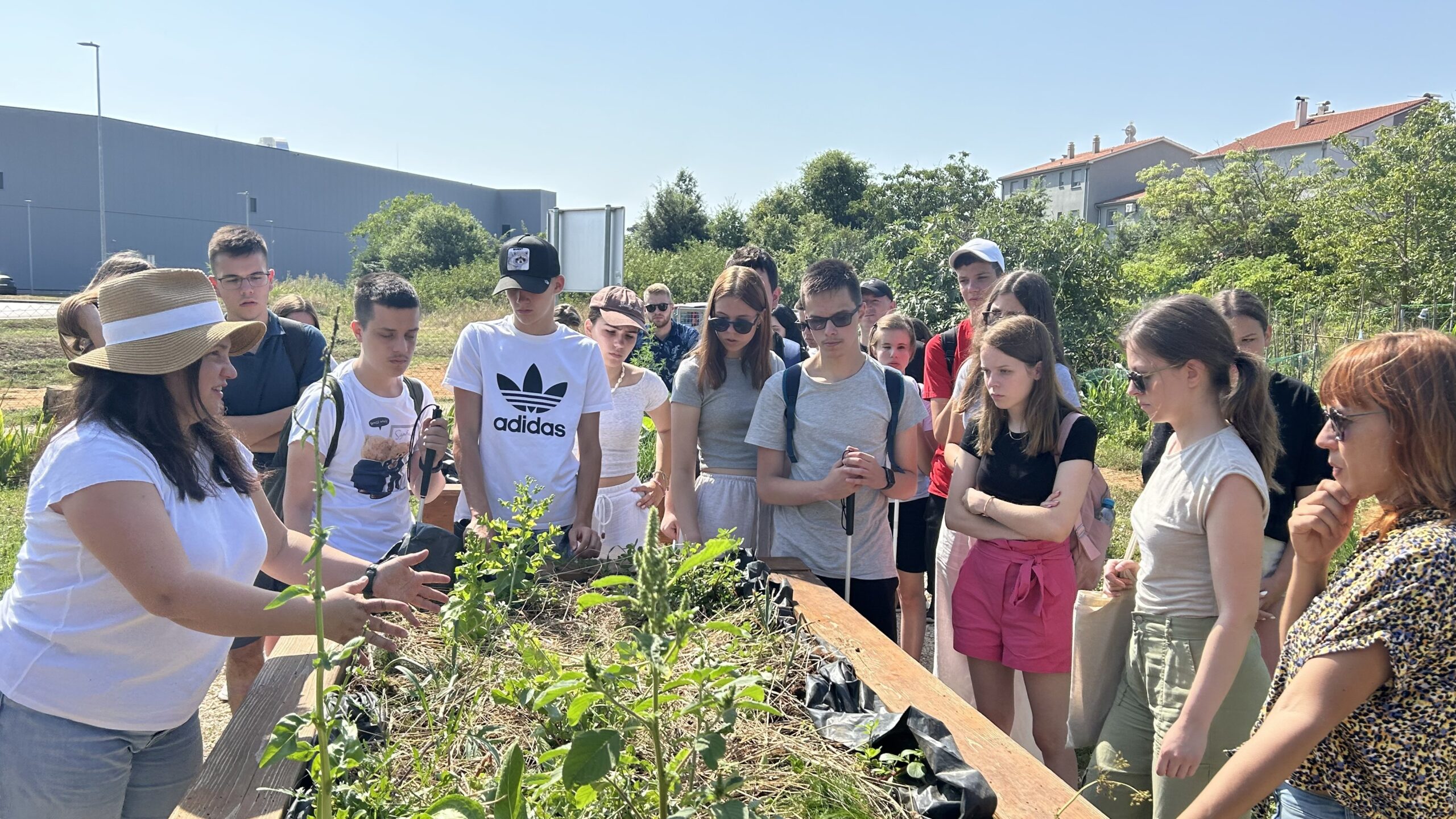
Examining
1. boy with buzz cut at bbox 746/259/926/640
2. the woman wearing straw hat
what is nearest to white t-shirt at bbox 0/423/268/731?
the woman wearing straw hat

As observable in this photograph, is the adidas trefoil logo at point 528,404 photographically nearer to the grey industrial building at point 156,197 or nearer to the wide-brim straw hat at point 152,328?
the wide-brim straw hat at point 152,328

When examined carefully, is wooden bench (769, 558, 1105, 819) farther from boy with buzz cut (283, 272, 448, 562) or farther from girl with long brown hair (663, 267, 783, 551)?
boy with buzz cut (283, 272, 448, 562)

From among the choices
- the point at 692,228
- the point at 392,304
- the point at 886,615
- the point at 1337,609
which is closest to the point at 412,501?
the point at 392,304

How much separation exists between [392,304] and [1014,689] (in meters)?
2.69

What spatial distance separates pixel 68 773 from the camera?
1.92m

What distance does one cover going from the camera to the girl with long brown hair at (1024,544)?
3.13m

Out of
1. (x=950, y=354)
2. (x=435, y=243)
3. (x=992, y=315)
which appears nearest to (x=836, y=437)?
(x=992, y=315)

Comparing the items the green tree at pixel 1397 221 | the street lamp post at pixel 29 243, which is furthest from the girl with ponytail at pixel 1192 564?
the street lamp post at pixel 29 243

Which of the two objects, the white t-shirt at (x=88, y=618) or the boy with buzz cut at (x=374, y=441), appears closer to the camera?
the white t-shirt at (x=88, y=618)

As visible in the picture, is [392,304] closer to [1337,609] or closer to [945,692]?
[945,692]

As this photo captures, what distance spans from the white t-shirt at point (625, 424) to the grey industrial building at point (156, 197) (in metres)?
37.5

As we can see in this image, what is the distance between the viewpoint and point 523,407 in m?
3.52

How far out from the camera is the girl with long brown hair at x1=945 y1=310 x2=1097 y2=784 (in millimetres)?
3127

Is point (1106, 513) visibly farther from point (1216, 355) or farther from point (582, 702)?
point (582, 702)
